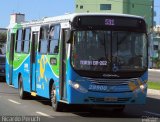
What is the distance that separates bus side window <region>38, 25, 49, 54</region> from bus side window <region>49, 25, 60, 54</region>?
455 mm

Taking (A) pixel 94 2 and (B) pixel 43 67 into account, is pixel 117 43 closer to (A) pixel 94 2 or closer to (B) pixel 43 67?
(B) pixel 43 67

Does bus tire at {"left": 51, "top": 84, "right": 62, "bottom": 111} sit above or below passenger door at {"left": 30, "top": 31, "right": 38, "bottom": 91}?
below

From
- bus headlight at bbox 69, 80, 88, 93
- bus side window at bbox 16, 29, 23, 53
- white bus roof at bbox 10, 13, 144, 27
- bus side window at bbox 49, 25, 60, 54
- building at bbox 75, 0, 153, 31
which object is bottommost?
building at bbox 75, 0, 153, 31

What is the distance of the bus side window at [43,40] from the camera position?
17.6 meters

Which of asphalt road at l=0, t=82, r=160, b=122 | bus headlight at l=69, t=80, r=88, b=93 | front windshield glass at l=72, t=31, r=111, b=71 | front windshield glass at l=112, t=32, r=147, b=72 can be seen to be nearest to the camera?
asphalt road at l=0, t=82, r=160, b=122

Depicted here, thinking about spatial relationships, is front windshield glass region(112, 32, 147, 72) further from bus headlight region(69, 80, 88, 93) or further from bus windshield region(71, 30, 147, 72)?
bus headlight region(69, 80, 88, 93)

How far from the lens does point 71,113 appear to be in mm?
16078

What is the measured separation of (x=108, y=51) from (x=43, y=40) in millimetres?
3494

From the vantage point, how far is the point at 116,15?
50.7ft

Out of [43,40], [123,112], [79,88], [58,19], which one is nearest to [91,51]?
[79,88]

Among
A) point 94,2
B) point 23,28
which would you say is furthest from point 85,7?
point 23,28

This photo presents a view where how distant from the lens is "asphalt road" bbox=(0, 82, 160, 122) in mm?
14666

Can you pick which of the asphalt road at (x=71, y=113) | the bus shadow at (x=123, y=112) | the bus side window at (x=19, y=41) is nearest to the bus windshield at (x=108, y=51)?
the asphalt road at (x=71, y=113)

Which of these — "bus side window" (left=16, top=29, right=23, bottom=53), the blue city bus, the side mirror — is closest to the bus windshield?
the blue city bus
